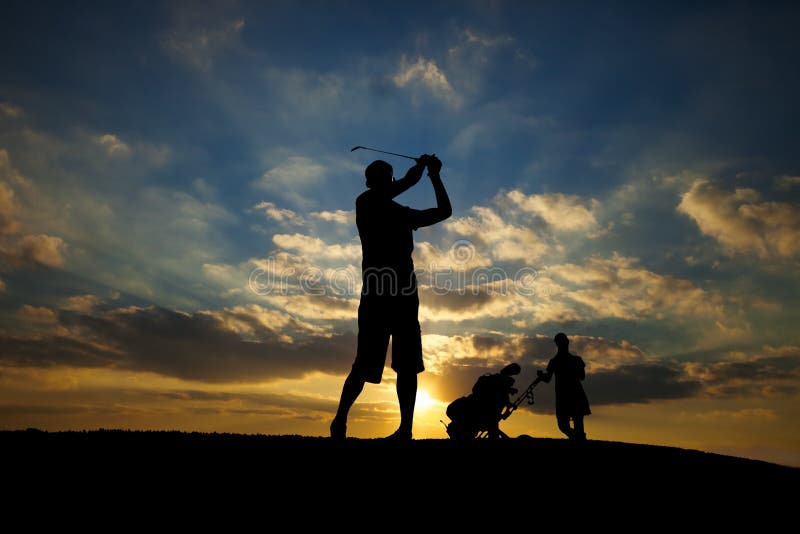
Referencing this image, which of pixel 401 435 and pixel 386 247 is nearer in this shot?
pixel 401 435

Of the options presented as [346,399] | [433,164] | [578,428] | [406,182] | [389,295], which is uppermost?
[433,164]

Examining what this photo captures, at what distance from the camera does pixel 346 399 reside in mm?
6633

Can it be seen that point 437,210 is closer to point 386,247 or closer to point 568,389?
point 386,247

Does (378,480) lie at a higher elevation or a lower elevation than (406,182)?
lower

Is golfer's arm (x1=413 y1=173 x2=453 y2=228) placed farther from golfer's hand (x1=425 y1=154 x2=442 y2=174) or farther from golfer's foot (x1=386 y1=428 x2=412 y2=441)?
golfer's foot (x1=386 y1=428 x2=412 y2=441)

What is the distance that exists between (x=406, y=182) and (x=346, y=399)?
275cm

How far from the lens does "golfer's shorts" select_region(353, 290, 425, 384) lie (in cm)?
661

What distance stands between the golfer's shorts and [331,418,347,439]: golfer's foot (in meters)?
0.60

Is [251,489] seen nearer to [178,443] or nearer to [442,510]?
[442,510]

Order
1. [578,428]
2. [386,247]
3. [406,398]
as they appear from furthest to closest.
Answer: [578,428] < [386,247] < [406,398]

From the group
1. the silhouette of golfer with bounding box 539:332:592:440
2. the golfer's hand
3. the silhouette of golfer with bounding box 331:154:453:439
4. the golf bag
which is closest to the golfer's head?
the silhouette of golfer with bounding box 331:154:453:439

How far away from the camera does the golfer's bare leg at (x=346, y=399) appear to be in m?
6.58

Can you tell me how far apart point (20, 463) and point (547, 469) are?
4.70 meters

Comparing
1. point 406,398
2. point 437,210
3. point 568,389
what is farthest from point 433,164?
point 568,389
